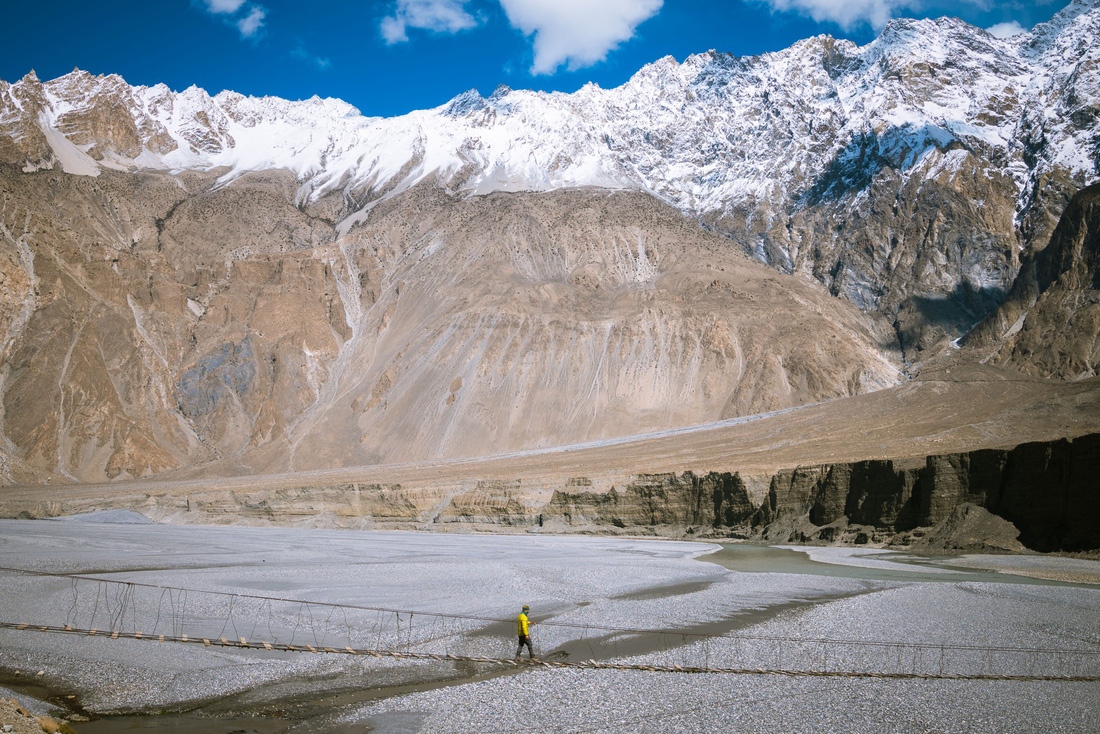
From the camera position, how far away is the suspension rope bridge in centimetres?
1594

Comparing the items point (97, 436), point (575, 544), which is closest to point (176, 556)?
point (575, 544)

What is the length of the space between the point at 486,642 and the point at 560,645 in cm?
178

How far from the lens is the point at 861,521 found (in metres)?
41.9

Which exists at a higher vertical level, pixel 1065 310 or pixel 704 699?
pixel 1065 310

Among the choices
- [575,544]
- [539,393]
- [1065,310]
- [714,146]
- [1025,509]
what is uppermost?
[714,146]

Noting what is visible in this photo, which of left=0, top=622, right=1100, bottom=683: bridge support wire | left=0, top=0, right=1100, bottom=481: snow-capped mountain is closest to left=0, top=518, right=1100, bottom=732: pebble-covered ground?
left=0, top=622, right=1100, bottom=683: bridge support wire

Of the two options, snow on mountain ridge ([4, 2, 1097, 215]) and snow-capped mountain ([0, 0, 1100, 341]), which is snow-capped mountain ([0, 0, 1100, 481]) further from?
snow on mountain ridge ([4, 2, 1097, 215])

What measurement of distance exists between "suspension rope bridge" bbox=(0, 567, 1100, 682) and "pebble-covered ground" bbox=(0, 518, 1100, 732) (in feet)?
0.31

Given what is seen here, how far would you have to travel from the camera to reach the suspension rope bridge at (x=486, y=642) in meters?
15.9

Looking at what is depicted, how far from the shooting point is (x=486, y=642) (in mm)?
18531

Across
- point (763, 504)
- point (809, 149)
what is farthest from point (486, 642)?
point (809, 149)

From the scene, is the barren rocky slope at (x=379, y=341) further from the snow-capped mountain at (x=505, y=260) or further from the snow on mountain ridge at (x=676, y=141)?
the snow on mountain ridge at (x=676, y=141)

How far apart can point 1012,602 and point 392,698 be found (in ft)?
59.4

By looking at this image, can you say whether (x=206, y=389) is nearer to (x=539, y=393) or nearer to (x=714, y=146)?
(x=539, y=393)
